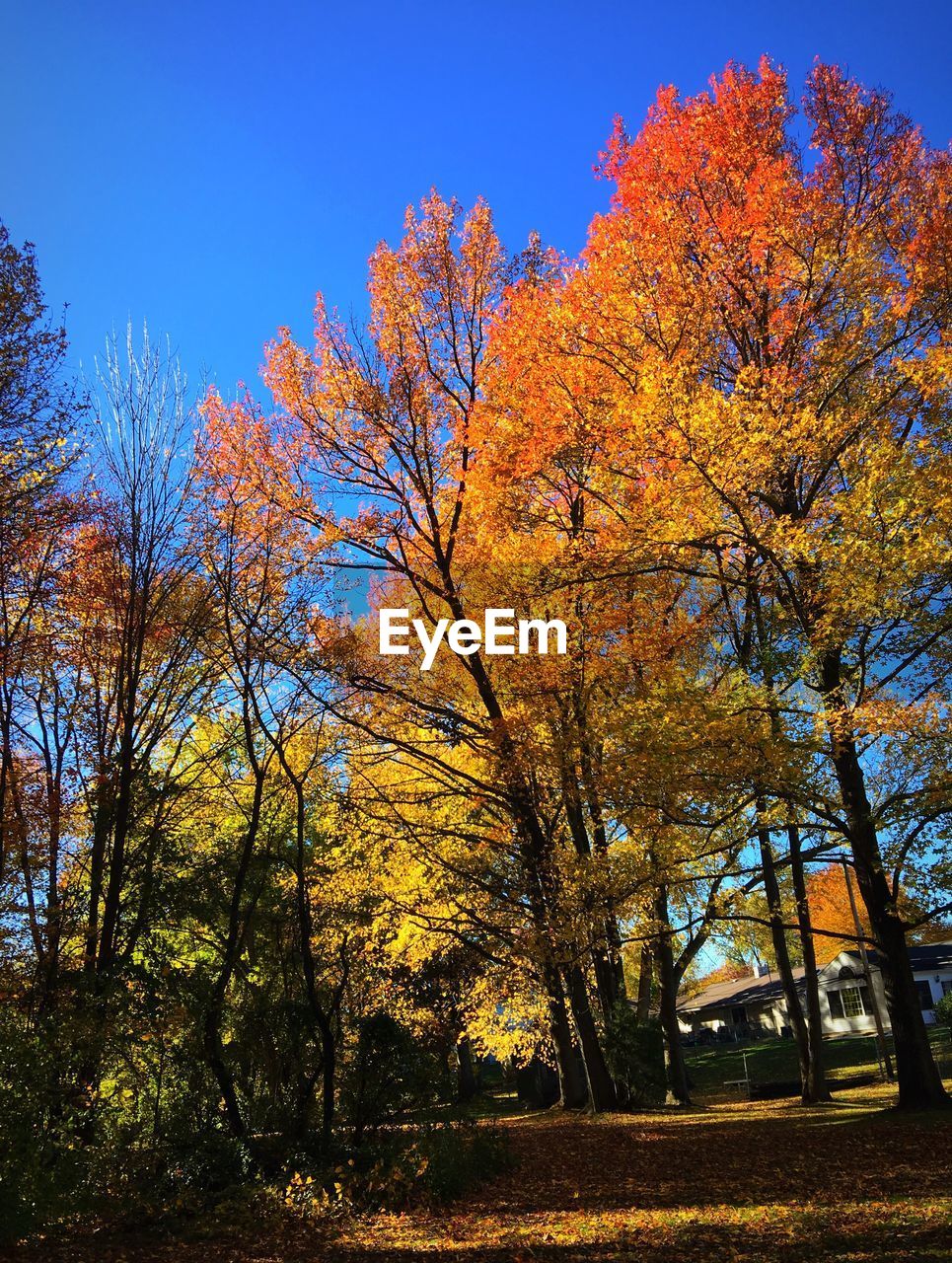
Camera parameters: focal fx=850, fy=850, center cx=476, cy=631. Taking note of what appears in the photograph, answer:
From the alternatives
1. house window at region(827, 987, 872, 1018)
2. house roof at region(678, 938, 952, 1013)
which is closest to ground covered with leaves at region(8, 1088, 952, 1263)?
house roof at region(678, 938, 952, 1013)

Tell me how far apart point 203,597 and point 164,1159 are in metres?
7.52

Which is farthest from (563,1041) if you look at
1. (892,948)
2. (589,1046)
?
(892,948)

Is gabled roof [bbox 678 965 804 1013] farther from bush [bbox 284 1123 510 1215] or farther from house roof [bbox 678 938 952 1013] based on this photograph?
bush [bbox 284 1123 510 1215]

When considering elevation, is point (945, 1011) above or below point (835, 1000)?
above

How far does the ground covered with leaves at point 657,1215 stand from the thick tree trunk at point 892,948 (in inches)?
22.8

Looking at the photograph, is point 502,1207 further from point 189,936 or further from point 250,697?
point 189,936

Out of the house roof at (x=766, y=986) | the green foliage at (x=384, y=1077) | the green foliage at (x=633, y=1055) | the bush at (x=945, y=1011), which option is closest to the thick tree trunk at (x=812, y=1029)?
the green foliage at (x=633, y=1055)

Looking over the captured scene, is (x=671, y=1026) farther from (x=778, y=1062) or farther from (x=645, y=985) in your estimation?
(x=778, y=1062)

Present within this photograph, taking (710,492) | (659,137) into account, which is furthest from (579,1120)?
(659,137)

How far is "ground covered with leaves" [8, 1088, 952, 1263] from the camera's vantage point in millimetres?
6008

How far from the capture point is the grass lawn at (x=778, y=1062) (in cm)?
2404

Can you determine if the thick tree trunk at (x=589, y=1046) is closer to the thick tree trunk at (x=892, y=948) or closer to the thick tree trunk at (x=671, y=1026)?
the thick tree trunk at (x=671, y=1026)

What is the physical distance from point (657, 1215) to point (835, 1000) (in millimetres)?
37407

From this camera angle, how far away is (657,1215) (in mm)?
7172
